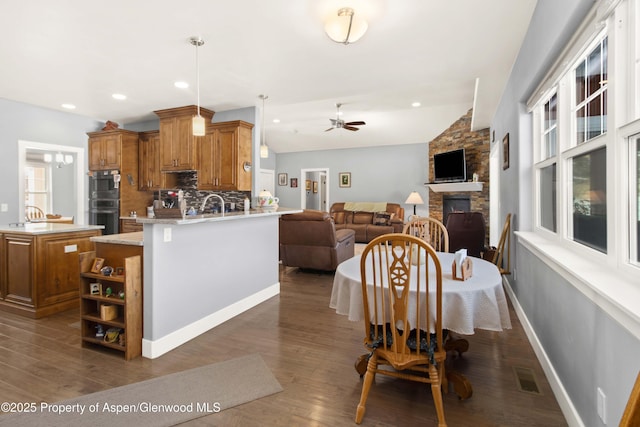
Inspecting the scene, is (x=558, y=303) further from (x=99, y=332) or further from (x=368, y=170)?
(x=368, y=170)

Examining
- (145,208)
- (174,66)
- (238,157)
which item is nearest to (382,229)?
(238,157)

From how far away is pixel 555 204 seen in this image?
96.7 inches

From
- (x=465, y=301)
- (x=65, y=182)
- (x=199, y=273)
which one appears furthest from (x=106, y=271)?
(x=65, y=182)

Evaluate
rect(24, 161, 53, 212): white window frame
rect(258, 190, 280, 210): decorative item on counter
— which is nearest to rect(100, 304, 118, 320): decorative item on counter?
rect(258, 190, 280, 210): decorative item on counter

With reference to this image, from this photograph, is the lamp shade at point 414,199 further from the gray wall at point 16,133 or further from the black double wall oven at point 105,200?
the gray wall at point 16,133

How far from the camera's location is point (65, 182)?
7.12 meters

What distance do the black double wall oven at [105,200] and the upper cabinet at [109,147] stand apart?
0.13 meters

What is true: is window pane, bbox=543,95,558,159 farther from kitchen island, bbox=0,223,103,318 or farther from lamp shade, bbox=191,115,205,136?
kitchen island, bbox=0,223,103,318

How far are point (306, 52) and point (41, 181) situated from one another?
767cm

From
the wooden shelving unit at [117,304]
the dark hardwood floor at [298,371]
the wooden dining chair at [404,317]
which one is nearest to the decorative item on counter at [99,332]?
the wooden shelving unit at [117,304]

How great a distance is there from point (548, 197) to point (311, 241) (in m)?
2.92

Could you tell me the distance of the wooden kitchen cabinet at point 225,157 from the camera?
15.5 ft

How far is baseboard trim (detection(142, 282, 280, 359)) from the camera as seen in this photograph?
8.05 feet

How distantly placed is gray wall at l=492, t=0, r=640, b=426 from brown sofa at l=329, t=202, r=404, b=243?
15.1ft
